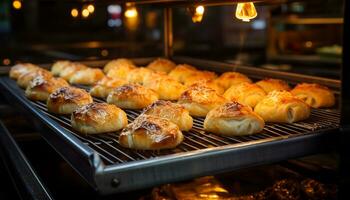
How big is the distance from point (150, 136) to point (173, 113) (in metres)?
0.50

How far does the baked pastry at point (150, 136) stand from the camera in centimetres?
234

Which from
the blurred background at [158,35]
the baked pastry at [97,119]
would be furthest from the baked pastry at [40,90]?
the blurred background at [158,35]

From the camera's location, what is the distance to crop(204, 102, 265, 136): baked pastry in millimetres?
2572

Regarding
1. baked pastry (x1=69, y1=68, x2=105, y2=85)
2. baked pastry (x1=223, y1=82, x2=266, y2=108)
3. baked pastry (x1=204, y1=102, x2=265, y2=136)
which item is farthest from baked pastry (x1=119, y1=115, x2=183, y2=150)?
baked pastry (x1=69, y1=68, x2=105, y2=85)

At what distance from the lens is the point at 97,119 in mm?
2695

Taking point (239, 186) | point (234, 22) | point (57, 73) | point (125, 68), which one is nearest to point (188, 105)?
point (239, 186)

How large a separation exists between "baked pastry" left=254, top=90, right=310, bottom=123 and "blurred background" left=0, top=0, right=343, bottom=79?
15.5 ft

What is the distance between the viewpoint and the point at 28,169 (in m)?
3.22

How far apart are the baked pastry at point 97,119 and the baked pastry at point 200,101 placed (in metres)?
0.50

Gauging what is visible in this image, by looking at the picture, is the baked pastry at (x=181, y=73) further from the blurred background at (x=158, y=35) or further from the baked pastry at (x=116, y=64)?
the blurred background at (x=158, y=35)

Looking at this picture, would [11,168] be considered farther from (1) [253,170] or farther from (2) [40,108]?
(1) [253,170]

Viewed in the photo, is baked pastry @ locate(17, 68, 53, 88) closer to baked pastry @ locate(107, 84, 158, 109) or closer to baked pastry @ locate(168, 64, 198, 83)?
baked pastry @ locate(107, 84, 158, 109)

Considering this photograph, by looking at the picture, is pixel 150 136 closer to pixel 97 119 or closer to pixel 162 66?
pixel 97 119

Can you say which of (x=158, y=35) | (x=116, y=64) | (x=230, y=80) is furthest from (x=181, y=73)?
(x=158, y=35)
